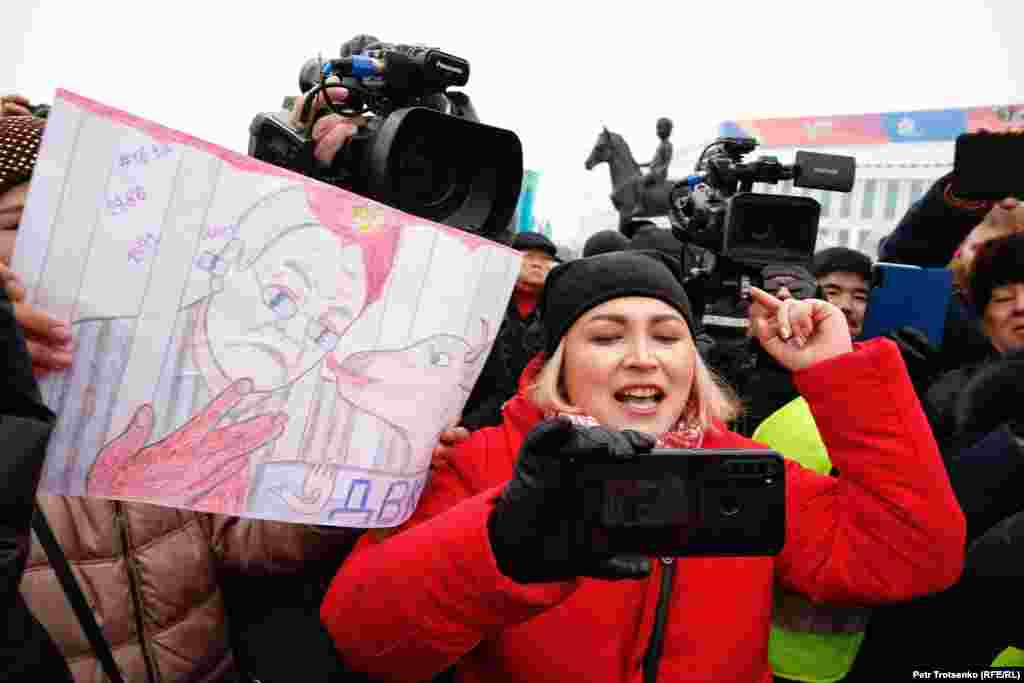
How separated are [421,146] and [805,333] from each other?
0.65 meters

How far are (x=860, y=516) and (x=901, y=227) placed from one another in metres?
1.49

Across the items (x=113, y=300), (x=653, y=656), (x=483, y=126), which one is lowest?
(x=653, y=656)

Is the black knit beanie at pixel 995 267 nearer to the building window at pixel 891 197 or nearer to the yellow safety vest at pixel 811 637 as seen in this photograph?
the yellow safety vest at pixel 811 637

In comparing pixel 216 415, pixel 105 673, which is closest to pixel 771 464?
pixel 216 415

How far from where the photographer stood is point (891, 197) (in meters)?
11.9

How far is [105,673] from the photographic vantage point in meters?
1.02

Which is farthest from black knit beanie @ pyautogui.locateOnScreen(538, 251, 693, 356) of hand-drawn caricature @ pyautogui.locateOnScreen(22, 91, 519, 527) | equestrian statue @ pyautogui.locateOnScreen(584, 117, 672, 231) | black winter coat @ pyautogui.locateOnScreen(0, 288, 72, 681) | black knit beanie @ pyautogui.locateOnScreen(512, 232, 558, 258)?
equestrian statue @ pyautogui.locateOnScreen(584, 117, 672, 231)

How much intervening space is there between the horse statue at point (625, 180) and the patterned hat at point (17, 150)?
8.78m

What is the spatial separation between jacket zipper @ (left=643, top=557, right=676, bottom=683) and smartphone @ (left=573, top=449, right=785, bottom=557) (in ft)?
0.97

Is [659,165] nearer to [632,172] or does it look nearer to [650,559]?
[632,172]

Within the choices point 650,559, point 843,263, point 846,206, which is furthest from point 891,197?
point 650,559

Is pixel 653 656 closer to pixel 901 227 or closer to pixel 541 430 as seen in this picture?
pixel 541 430

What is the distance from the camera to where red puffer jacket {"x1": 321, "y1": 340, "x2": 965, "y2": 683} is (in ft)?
3.48

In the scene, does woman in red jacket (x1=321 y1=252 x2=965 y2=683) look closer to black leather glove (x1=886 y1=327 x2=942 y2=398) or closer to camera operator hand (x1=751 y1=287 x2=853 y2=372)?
→ camera operator hand (x1=751 y1=287 x2=853 y2=372)
